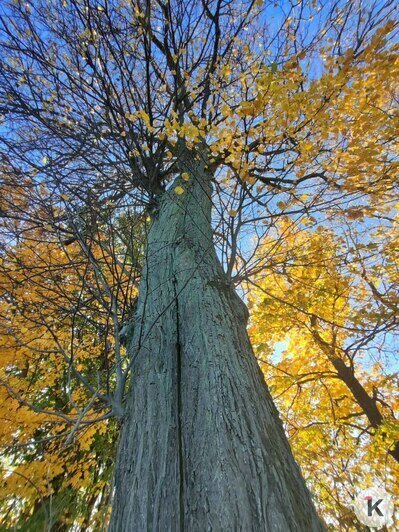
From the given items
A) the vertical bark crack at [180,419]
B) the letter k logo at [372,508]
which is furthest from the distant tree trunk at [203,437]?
the letter k logo at [372,508]

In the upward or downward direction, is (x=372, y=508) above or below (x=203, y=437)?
below

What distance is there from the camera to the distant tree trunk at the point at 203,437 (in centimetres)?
81

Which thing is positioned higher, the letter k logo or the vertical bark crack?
the vertical bark crack

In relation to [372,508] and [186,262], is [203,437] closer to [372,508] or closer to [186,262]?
[186,262]

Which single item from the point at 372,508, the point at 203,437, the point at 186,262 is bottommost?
the point at 372,508

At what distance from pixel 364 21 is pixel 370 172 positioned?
1717 millimetres

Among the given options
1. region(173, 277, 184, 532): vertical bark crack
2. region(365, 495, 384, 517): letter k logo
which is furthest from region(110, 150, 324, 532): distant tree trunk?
region(365, 495, 384, 517): letter k logo

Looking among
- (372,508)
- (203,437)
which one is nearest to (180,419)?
(203,437)

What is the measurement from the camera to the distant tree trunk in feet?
2.65

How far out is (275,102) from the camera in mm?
3061

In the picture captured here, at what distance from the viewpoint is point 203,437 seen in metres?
0.96

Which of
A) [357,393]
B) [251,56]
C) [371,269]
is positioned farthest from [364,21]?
[357,393]

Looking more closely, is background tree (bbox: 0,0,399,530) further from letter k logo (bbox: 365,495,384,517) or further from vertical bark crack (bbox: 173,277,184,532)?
letter k logo (bbox: 365,495,384,517)

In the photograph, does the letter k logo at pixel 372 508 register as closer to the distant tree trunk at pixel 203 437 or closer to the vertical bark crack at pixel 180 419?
the distant tree trunk at pixel 203 437
